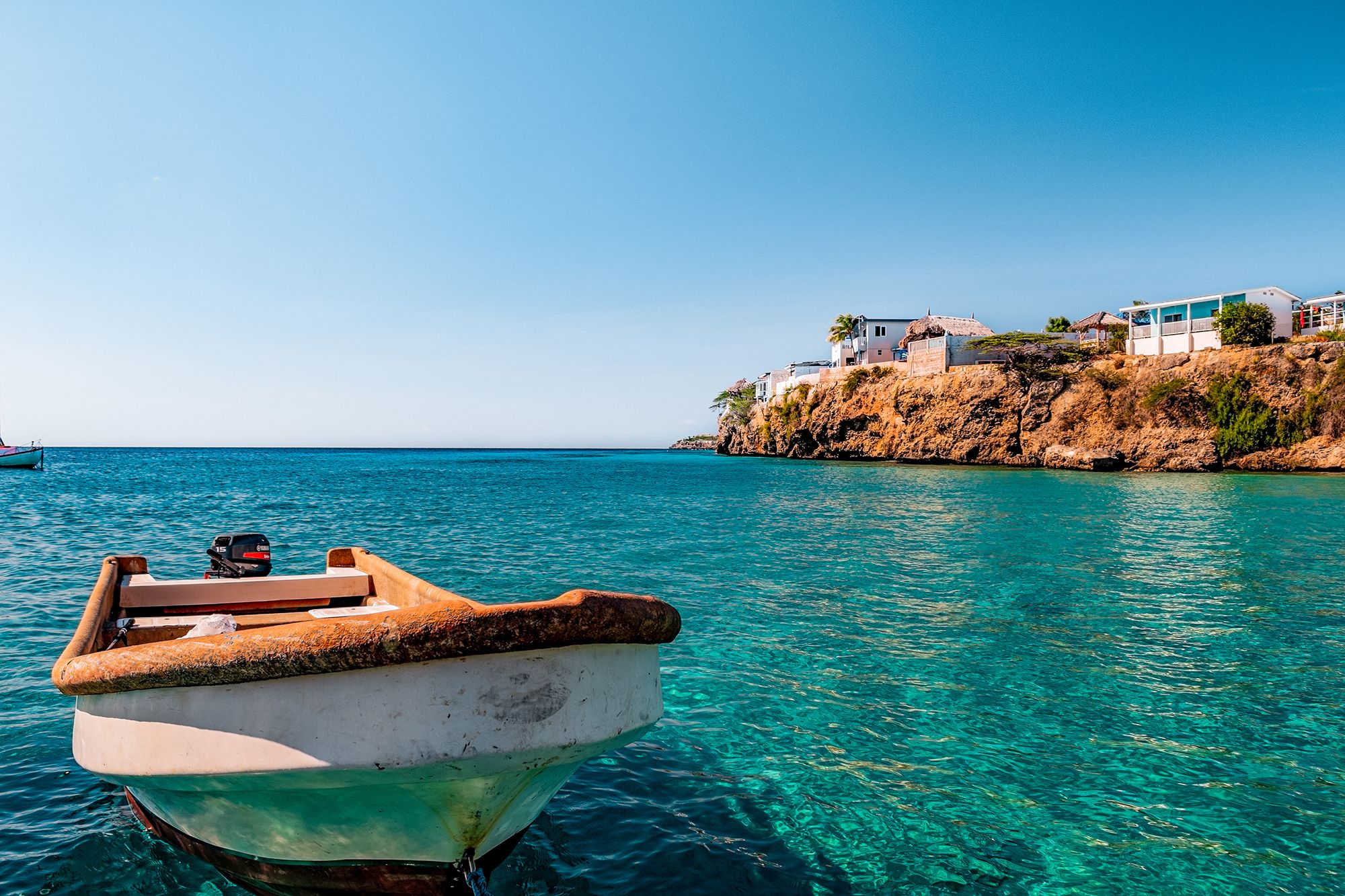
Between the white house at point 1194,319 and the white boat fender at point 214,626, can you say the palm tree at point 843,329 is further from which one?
the white boat fender at point 214,626

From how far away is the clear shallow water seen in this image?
211 inches

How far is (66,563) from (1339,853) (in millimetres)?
24309

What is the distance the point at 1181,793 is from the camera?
6301 mm

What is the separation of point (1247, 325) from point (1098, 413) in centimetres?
1143

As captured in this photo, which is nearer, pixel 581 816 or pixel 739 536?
pixel 581 816

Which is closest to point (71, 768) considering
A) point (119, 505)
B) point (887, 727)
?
point (887, 727)

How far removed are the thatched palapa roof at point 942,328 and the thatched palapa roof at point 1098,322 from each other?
7.99 metres

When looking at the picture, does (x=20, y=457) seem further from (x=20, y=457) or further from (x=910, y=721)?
(x=910, y=721)

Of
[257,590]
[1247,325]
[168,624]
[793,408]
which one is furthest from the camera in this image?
[793,408]

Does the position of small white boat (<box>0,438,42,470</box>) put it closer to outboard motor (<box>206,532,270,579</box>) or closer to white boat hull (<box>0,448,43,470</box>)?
white boat hull (<box>0,448,43,470</box>)

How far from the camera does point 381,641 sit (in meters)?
3.32

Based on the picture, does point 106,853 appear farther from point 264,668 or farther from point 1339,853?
point 1339,853

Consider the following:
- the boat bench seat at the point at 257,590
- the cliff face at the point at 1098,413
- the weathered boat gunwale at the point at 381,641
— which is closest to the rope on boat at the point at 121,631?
the boat bench seat at the point at 257,590

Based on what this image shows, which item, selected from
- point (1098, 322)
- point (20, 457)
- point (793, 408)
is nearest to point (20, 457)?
point (20, 457)
